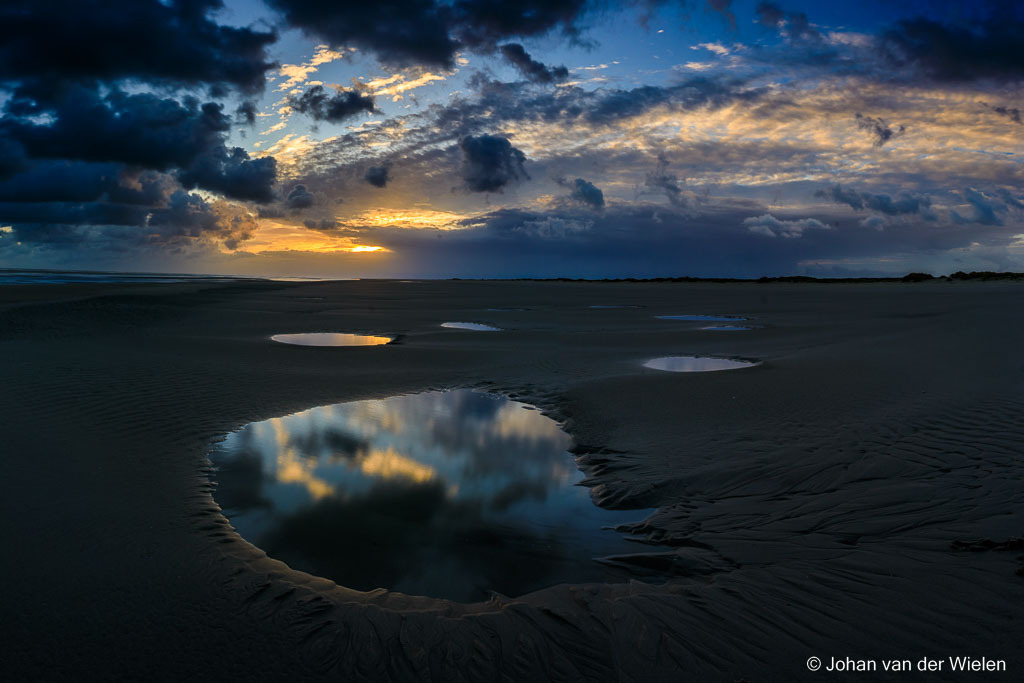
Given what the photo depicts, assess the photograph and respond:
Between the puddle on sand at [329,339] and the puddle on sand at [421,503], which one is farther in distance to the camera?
the puddle on sand at [329,339]

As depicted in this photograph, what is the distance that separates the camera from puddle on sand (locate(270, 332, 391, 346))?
2030 cm

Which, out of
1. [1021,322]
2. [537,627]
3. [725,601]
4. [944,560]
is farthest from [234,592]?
[1021,322]

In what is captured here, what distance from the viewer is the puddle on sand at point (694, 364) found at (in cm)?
1488

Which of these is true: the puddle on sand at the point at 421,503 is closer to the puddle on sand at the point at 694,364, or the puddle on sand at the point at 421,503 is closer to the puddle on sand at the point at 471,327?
the puddle on sand at the point at 694,364

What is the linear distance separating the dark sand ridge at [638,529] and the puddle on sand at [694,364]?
1002 millimetres

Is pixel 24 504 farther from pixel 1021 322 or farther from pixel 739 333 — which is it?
pixel 1021 322

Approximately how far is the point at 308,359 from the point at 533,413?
27.6 ft

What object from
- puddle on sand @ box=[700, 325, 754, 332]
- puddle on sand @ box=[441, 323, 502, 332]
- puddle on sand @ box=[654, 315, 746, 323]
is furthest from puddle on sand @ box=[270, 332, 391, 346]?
puddle on sand @ box=[654, 315, 746, 323]

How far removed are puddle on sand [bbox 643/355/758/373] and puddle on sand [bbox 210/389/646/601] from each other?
5654mm

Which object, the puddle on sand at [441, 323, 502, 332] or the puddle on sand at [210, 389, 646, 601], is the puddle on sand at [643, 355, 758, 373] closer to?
the puddle on sand at [210, 389, 646, 601]

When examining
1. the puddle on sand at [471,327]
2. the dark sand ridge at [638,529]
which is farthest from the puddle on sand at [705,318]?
the dark sand ridge at [638,529]

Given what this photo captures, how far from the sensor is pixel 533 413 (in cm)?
1128

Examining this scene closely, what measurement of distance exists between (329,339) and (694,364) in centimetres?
1329

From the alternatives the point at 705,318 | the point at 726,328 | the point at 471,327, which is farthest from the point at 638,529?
the point at 705,318
